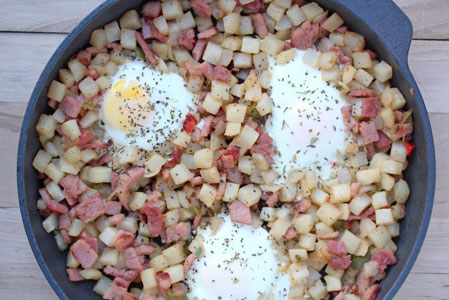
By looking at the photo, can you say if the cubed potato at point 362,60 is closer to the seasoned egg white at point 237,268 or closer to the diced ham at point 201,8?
the diced ham at point 201,8

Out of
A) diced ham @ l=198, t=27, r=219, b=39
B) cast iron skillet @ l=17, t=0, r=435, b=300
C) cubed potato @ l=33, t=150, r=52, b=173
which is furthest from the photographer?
diced ham @ l=198, t=27, r=219, b=39

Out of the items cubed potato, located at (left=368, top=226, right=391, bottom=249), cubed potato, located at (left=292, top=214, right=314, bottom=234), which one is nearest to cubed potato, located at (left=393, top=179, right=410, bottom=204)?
cubed potato, located at (left=368, top=226, right=391, bottom=249)

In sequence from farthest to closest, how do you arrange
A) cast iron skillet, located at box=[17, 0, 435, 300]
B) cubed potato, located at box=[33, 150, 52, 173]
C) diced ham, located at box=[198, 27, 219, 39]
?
diced ham, located at box=[198, 27, 219, 39] < cubed potato, located at box=[33, 150, 52, 173] < cast iron skillet, located at box=[17, 0, 435, 300]

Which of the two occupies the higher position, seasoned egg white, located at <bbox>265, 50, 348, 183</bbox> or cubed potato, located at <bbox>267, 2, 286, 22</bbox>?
cubed potato, located at <bbox>267, 2, 286, 22</bbox>

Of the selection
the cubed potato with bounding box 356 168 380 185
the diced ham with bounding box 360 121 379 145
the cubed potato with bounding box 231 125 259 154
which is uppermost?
the diced ham with bounding box 360 121 379 145

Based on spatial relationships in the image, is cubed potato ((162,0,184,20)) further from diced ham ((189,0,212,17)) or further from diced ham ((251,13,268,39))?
diced ham ((251,13,268,39))

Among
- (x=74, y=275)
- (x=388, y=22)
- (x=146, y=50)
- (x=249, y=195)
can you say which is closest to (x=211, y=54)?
(x=146, y=50)

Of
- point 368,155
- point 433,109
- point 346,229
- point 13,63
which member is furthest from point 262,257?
point 13,63
